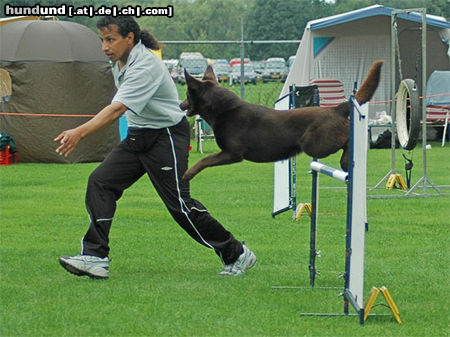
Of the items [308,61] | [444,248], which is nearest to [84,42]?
[308,61]

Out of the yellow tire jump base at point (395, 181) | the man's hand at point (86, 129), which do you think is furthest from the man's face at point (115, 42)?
the yellow tire jump base at point (395, 181)

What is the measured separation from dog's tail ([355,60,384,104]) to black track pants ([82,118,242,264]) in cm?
135

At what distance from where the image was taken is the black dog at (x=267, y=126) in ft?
18.2

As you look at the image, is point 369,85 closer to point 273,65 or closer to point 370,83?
point 370,83

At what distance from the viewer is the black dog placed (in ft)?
18.2

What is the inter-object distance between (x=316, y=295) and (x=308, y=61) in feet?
47.2

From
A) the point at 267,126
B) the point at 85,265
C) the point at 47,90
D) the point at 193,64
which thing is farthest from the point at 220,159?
the point at 193,64

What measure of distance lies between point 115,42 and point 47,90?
426 inches

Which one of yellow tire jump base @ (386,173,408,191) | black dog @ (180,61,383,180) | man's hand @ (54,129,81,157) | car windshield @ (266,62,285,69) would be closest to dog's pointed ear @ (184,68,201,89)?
black dog @ (180,61,383,180)

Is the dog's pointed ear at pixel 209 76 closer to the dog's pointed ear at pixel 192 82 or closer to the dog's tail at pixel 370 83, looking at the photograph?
the dog's pointed ear at pixel 192 82

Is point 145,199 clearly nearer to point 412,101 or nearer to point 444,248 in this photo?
point 412,101

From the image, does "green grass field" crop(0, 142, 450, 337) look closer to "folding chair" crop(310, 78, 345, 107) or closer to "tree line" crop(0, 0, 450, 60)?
"folding chair" crop(310, 78, 345, 107)

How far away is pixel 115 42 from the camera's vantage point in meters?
5.95

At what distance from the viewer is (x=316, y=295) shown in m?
5.70
